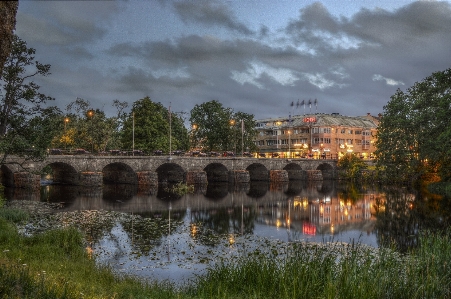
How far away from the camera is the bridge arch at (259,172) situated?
8444 cm

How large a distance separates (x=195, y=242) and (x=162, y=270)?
20.0ft

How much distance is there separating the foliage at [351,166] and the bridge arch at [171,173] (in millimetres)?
39812

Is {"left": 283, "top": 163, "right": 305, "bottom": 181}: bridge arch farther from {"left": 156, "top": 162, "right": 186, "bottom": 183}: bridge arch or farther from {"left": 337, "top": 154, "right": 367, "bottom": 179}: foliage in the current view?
{"left": 156, "top": 162, "right": 186, "bottom": 183}: bridge arch

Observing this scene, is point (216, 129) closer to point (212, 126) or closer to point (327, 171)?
point (212, 126)

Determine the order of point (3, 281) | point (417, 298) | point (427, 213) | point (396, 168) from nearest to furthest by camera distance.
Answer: point (3, 281), point (417, 298), point (427, 213), point (396, 168)

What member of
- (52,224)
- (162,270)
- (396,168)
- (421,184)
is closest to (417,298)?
(162,270)

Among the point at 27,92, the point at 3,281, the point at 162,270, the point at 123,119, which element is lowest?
the point at 162,270

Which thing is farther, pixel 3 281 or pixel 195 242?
pixel 195 242

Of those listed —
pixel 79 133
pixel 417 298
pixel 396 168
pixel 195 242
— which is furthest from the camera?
pixel 79 133

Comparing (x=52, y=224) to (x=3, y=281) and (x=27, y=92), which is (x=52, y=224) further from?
(x=3, y=281)

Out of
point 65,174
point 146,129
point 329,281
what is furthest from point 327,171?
point 329,281

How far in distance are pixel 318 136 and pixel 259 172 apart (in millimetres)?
41498

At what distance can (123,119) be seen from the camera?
8444cm

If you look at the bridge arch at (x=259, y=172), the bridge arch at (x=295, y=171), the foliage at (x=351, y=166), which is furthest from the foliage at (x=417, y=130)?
the bridge arch at (x=259, y=172)
